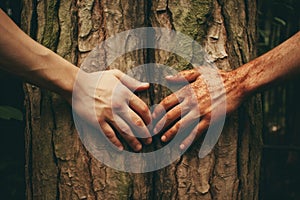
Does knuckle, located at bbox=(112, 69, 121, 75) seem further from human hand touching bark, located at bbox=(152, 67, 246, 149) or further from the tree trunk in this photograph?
human hand touching bark, located at bbox=(152, 67, 246, 149)

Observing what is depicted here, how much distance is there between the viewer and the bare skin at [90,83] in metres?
1.54

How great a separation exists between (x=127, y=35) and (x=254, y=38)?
0.55 m

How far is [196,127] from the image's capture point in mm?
1666

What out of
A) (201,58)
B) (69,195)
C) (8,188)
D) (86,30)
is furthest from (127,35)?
(8,188)

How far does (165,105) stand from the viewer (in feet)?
5.47

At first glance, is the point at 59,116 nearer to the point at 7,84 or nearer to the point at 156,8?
the point at 156,8

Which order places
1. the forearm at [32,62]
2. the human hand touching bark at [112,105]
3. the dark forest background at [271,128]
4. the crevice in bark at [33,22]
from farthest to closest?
1. the dark forest background at [271,128]
2. the crevice in bark at [33,22]
3. the human hand touching bark at [112,105]
4. the forearm at [32,62]

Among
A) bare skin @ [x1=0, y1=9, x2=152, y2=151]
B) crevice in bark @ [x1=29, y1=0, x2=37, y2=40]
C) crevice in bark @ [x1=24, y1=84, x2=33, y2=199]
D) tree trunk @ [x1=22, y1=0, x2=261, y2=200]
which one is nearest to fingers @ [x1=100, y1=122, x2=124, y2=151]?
bare skin @ [x1=0, y1=9, x2=152, y2=151]

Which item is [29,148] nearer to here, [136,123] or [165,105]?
[136,123]

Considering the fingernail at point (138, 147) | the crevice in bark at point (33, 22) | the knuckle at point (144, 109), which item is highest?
the crevice in bark at point (33, 22)

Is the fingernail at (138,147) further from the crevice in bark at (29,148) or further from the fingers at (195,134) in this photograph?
the crevice in bark at (29,148)

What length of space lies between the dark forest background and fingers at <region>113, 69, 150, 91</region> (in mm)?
1149

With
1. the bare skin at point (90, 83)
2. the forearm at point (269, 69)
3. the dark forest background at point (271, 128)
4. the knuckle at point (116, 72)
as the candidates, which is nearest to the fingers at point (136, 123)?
the bare skin at point (90, 83)

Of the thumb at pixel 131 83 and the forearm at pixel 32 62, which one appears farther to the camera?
the thumb at pixel 131 83
